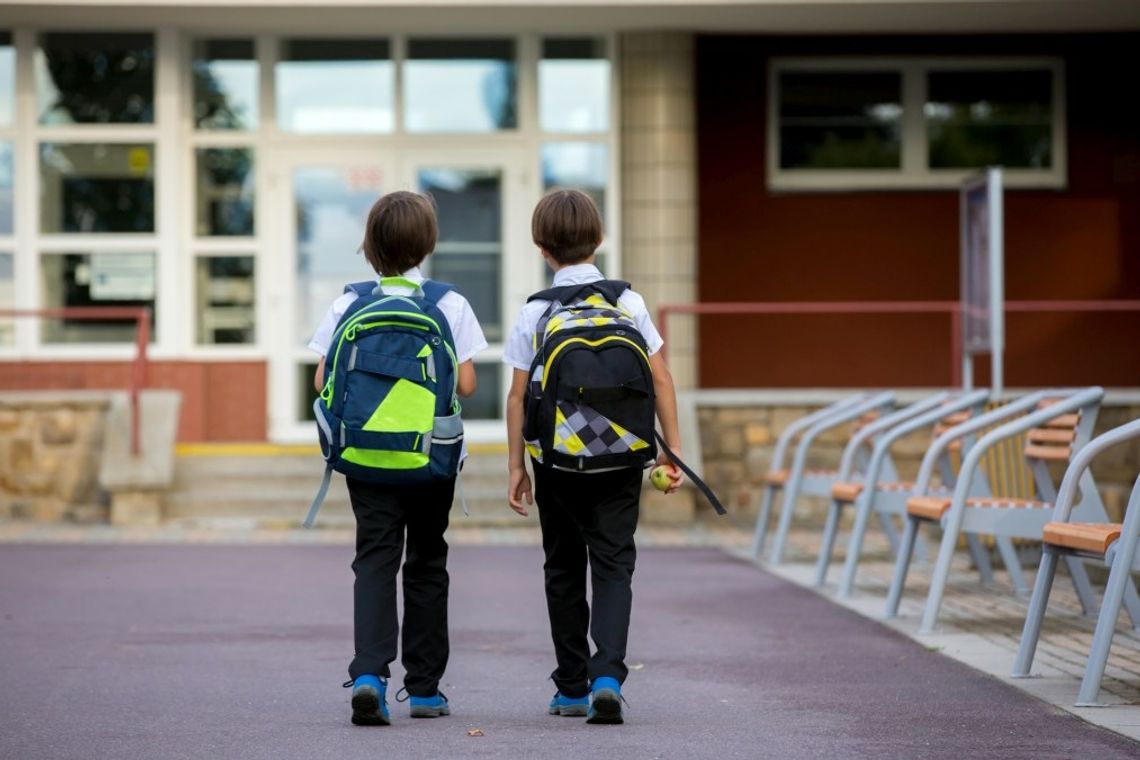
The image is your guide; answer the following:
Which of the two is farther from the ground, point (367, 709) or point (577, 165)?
point (577, 165)

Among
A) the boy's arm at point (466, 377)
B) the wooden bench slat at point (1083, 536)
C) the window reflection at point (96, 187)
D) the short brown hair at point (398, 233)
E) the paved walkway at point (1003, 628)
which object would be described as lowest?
the paved walkway at point (1003, 628)

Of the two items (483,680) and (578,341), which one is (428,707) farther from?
(578,341)

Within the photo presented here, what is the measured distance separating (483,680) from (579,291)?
1669mm

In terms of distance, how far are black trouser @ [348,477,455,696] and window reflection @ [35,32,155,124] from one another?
10966 mm

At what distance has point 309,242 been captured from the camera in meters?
16.4

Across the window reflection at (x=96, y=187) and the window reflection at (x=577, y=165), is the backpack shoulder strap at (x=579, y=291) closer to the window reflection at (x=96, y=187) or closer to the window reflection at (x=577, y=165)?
the window reflection at (x=577, y=165)

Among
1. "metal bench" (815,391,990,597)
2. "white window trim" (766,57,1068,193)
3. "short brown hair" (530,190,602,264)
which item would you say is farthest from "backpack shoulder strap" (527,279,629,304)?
"white window trim" (766,57,1068,193)

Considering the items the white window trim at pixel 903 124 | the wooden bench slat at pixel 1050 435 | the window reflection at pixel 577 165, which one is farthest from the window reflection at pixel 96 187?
the wooden bench slat at pixel 1050 435

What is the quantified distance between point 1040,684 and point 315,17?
10.2 metres

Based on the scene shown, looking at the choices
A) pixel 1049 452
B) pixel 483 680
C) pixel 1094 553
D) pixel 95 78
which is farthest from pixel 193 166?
pixel 1094 553

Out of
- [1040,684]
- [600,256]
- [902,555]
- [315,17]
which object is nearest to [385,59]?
[315,17]

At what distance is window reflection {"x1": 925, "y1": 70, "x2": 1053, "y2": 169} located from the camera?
17.3 m

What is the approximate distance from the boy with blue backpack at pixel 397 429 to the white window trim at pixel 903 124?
1166cm

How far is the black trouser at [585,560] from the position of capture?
18.6 feet
